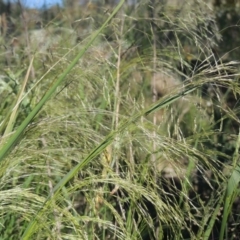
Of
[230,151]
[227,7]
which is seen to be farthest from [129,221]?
[227,7]

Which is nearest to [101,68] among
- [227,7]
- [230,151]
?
[230,151]

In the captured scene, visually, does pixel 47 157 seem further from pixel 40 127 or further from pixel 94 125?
pixel 94 125

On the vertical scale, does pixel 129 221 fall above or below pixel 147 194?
below

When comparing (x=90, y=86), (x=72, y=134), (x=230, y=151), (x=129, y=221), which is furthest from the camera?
A: (x=230, y=151)

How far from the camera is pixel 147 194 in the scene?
119cm

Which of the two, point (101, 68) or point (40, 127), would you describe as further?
point (101, 68)

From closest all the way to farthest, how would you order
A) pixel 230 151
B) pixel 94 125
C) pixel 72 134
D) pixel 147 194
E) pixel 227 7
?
pixel 147 194 → pixel 72 134 → pixel 94 125 → pixel 230 151 → pixel 227 7

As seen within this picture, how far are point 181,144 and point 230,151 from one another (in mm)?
1193

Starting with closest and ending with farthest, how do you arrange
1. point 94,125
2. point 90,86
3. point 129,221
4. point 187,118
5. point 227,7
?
point 129,221
point 90,86
point 94,125
point 187,118
point 227,7

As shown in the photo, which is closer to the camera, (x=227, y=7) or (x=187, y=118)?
(x=187, y=118)

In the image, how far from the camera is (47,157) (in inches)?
49.1

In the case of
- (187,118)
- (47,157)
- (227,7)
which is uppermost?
(47,157)

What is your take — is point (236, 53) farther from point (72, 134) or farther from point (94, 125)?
point (72, 134)

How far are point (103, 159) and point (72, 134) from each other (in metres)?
0.09
